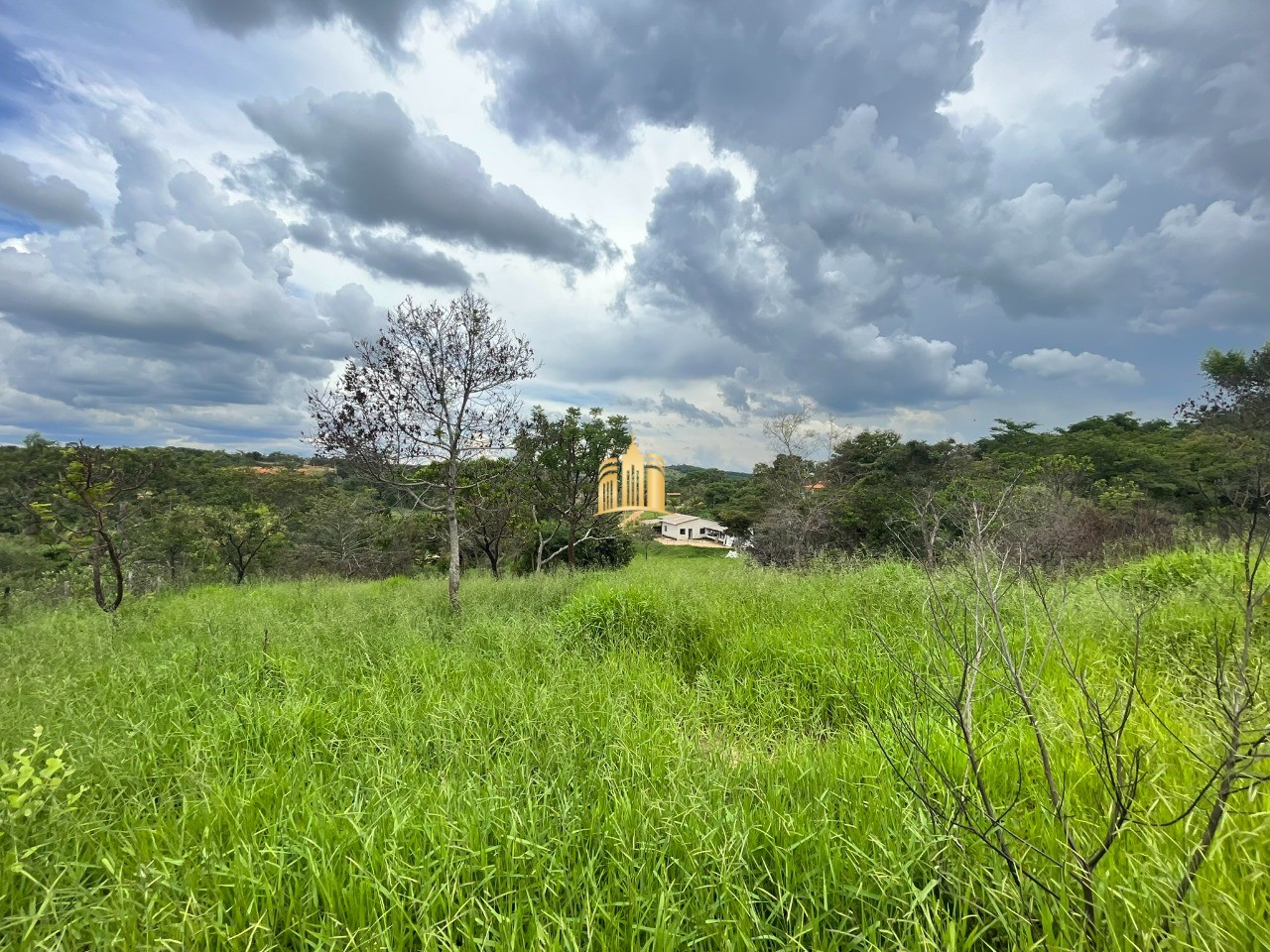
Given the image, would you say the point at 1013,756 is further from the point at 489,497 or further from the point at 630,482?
the point at 630,482

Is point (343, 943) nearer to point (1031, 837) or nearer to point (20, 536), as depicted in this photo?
point (1031, 837)

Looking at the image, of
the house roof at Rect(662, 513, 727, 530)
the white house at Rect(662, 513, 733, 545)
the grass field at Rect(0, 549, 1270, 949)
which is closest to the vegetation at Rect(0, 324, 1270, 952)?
the grass field at Rect(0, 549, 1270, 949)

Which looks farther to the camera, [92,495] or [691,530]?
[691,530]

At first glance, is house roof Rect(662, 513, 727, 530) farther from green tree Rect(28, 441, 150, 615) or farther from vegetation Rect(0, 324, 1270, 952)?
green tree Rect(28, 441, 150, 615)

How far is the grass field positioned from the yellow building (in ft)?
29.1

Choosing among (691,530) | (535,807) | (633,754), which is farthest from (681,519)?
(535,807)

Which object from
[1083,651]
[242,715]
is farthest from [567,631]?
[1083,651]

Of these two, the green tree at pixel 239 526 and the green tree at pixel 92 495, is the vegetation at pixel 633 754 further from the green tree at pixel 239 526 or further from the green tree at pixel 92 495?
the green tree at pixel 239 526

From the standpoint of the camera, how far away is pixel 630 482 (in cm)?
1532

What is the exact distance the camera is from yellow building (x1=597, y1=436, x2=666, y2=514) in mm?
13797

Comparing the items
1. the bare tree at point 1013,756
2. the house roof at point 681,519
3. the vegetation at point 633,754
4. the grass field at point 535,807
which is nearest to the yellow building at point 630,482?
the vegetation at point 633,754

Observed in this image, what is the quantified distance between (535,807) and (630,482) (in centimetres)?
1301

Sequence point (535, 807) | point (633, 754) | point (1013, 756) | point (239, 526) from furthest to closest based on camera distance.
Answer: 1. point (239, 526)
2. point (633, 754)
3. point (1013, 756)
4. point (535, 807)

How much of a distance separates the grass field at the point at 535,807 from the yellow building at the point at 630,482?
29.1 ft
